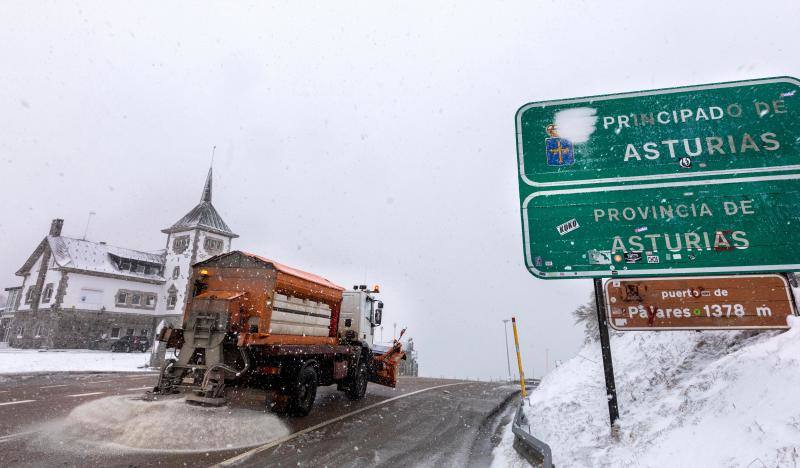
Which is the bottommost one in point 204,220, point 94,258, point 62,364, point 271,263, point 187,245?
point 62,364

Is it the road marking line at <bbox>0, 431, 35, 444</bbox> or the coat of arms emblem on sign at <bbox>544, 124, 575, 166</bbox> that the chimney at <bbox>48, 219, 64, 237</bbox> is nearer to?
the road marking line at <bbox>0, 431, 35, 444</bbox>

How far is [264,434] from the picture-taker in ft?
23.3

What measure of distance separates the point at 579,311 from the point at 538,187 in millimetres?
19247

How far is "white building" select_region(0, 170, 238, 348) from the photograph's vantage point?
36.9 meters

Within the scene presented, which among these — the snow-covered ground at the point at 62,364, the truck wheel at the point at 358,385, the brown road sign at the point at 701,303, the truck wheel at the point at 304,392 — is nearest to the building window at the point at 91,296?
the snow-covered ground at the point at 62,364

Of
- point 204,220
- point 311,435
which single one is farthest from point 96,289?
point 311,435

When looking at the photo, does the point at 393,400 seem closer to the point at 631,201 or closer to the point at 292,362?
the point at 292,362

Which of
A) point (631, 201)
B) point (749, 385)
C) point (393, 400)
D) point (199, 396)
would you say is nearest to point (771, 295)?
point (749, 385)

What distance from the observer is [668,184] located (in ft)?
18.2

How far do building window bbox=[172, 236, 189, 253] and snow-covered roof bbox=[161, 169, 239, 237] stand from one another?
1.06 meters

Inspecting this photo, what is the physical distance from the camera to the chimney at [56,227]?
133 ft

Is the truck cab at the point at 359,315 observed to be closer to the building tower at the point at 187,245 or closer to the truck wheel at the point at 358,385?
the truck wheel at the point at 358,385

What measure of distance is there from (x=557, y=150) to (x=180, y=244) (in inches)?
1946

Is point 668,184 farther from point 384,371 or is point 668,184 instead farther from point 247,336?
point 384,371
